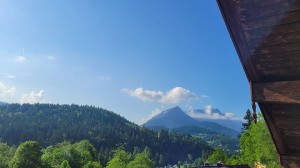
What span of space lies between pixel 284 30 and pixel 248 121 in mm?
86081

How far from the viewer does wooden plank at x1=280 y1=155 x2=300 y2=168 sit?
22.7 feet

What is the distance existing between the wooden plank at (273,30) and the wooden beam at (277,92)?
32.7 inches

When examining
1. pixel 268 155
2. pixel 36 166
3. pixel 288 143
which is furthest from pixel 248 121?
pixel 288 143

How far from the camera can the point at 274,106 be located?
6203mm

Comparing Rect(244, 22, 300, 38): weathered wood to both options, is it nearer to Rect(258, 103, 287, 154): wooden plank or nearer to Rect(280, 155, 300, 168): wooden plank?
Rect(258, 103, 287, 154): wooden plank

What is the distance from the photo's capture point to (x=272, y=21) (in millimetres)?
4684

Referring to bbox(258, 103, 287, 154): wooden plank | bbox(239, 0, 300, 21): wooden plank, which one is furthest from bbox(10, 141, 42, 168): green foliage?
bbox(239, 0, 300, 21): wooden plank

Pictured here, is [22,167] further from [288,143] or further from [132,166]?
[288,143]

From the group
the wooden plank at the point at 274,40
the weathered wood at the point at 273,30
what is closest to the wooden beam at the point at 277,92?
the wooden plank at the point at 274,40

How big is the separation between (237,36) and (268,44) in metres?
0.50

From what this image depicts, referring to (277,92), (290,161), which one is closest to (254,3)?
(277,92)

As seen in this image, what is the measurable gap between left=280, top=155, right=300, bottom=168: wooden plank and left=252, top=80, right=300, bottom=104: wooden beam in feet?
7.58

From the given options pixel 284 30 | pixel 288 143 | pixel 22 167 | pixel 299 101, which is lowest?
pixel 22 167

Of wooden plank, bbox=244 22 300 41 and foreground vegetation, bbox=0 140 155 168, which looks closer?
wooden plank, bbox=244 22 300 41
